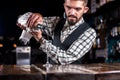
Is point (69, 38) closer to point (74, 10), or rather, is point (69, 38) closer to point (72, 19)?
point (72, 19)

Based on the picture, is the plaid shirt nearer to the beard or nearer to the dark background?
the beard

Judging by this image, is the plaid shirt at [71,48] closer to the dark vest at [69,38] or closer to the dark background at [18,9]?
the dark vest at [69,38]

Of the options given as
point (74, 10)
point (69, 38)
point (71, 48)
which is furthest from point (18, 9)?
point (71, 48)

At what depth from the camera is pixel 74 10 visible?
10.1 feet

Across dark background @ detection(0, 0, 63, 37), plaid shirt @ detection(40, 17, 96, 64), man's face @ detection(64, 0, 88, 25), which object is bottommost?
plaid shirt @ detection(40, 17, 96, 64)

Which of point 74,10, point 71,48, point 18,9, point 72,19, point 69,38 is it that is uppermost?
point 18,9

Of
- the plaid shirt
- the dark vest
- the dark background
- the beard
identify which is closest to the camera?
the plaid shirt

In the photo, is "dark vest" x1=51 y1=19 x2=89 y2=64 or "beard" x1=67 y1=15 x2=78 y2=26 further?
"beard" x1=67 y1=15 x2=78 y2=26

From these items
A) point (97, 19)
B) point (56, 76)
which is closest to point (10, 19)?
point (97, 19)

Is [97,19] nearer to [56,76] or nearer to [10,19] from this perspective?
[10,19]

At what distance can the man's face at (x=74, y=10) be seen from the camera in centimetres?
302

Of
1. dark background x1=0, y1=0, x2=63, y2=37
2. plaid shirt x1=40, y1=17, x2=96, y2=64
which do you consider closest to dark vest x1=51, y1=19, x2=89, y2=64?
plaid shirt x1=40, y1=17, x2=96, y2=64

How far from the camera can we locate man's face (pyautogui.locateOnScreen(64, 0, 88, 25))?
3016mm

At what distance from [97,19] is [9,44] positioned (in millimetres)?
4659
